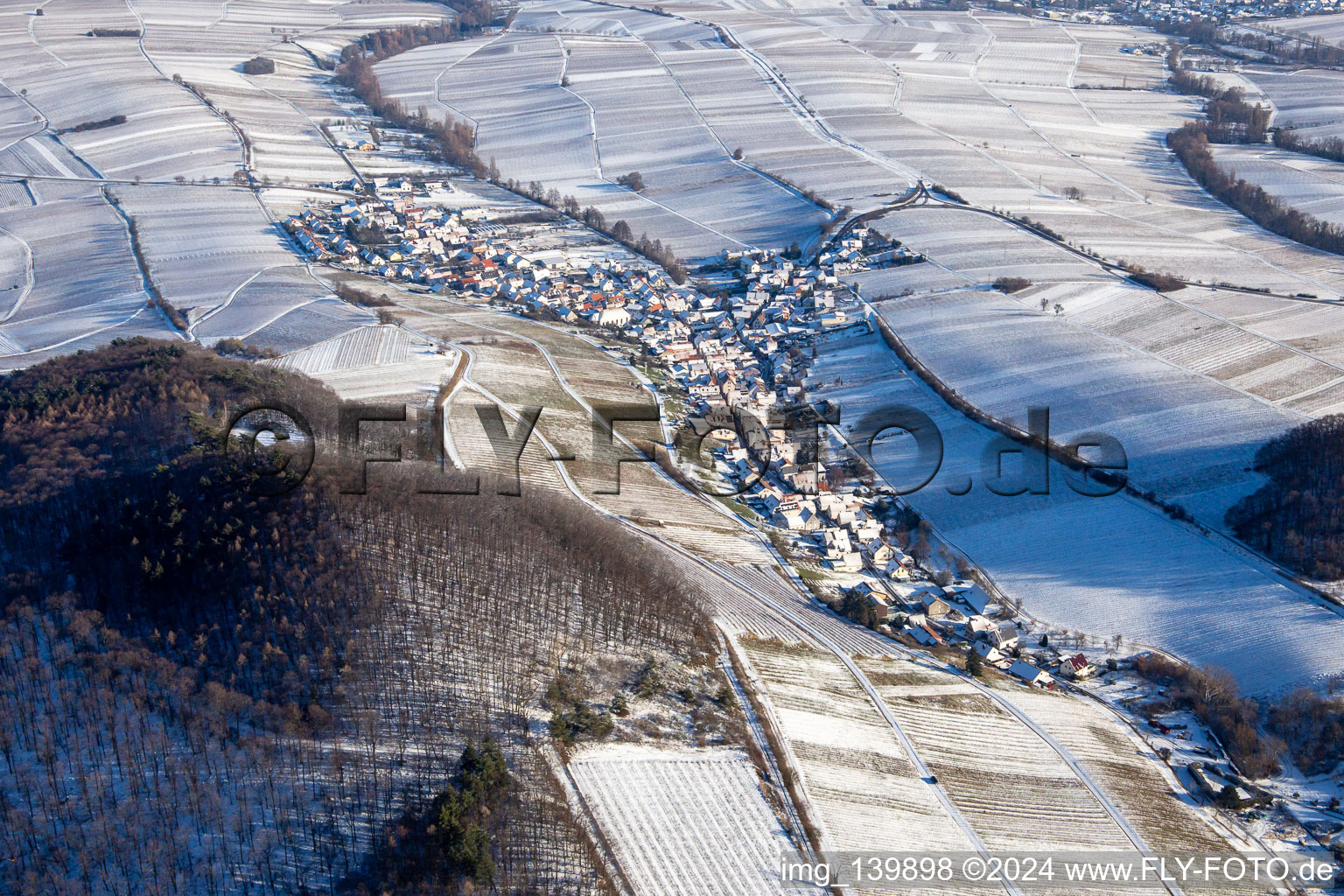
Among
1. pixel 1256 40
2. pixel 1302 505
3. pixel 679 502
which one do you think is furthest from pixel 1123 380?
pixel 1256 40

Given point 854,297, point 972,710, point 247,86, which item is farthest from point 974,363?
point 247,86

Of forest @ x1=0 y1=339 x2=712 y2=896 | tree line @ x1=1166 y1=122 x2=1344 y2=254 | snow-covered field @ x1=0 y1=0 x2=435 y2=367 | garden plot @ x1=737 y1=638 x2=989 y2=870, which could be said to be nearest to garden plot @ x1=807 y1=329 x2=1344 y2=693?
garden plot @ x1=737 y1=638 x2=989 y2=870

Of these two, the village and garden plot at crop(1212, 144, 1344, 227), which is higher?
garden plot at crop(1212, 144, 1344, 227)

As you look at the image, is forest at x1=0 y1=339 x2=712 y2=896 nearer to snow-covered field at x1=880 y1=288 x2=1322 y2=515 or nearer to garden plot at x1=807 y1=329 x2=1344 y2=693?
garden plot at x1=807 y1=329 x2=1344 y2=693

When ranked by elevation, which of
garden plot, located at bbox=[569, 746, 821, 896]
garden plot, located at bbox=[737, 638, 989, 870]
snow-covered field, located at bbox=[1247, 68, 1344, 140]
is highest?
snow-covered field, located at bbox=[1247, 68, 1344, 140]

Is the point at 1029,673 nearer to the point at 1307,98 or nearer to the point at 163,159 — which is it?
the point at 163,159

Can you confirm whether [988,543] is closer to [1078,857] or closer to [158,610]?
[1078,857]
